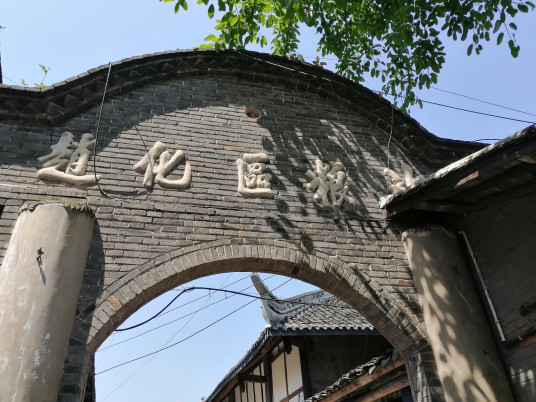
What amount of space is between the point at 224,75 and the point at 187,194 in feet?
7.00

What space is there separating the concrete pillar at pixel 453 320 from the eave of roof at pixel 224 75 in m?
1.82

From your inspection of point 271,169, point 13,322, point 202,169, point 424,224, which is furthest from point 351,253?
point 13,322

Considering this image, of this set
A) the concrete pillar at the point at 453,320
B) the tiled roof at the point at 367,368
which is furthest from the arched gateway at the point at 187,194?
the tiled roof at the point at 367,368

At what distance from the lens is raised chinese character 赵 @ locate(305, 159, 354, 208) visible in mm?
5777

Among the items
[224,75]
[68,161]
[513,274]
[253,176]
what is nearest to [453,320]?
[513,274]

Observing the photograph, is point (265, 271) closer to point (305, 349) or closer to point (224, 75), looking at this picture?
point (224, 75)

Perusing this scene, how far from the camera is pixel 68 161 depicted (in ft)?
16.9

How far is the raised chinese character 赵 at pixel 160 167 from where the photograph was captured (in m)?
5.30

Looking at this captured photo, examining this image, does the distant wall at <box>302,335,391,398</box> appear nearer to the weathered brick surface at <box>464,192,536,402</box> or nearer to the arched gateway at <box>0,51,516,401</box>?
the arched gateway at <box>0,51,516,401</box>

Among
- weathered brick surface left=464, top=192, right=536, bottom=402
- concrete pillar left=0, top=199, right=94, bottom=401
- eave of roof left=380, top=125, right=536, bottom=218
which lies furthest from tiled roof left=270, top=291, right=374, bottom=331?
concrete pillar left=0, top=199, right=94, bottom=401

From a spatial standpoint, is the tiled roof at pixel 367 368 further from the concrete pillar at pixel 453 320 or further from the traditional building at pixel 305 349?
the concrete pillar at pixel 453 320

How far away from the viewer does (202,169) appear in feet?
18.3

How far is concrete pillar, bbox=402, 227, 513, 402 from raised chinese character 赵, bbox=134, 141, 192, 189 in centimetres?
276

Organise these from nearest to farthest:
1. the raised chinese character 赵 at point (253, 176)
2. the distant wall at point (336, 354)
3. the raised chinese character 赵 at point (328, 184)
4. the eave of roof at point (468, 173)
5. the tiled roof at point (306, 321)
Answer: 1. the eave of roof at point (468, 173)
2. the raised chinese character 赵 at point (253, 176)
3. the raised chinese character 赵 at point (328, 184)
4. the tiled roof at point (306, 321)
5. the distant wall at point (336, 354)
